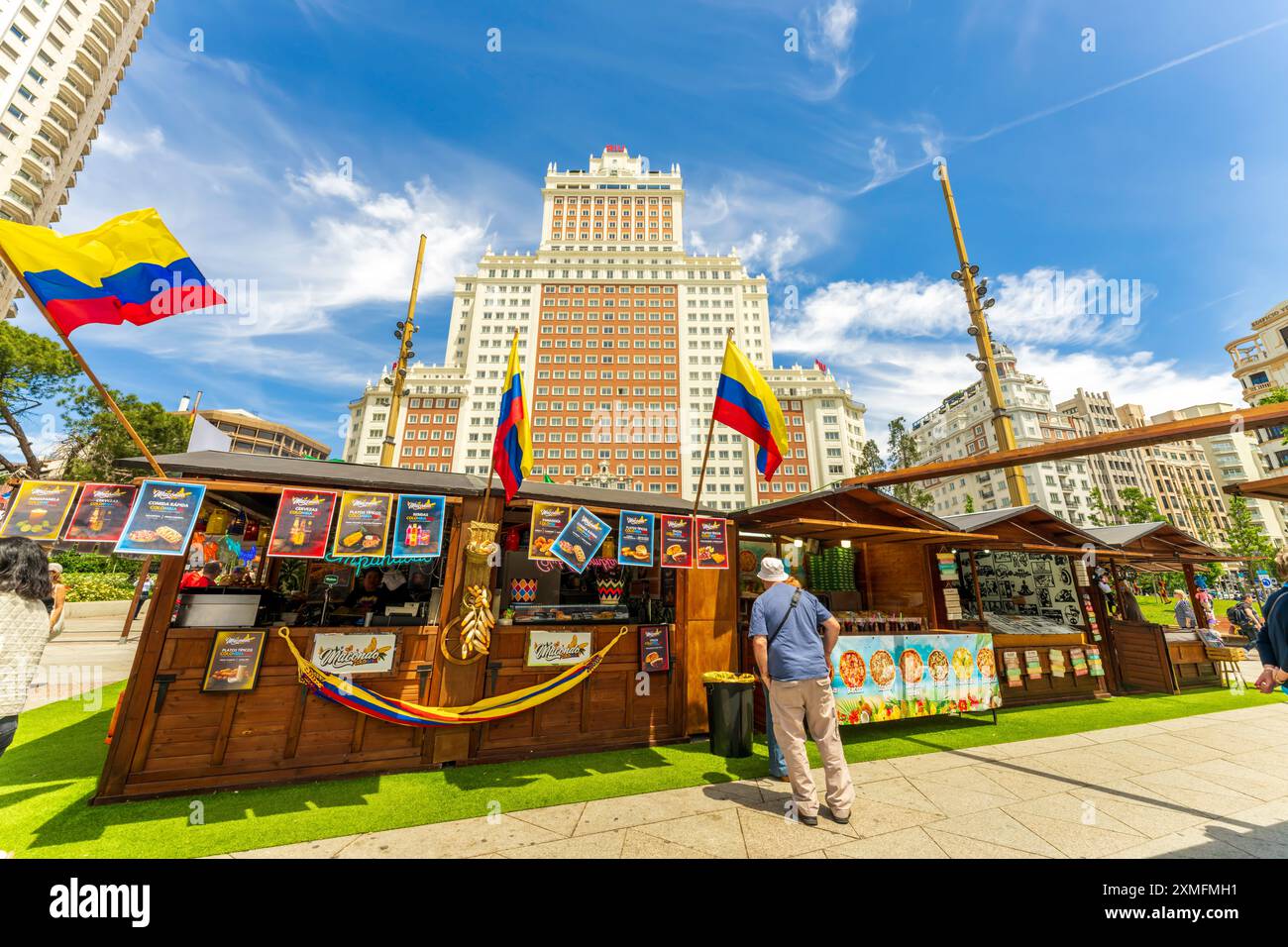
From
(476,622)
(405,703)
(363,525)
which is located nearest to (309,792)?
(405,703)

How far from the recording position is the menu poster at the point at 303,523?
16.8ft

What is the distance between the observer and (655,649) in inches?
277

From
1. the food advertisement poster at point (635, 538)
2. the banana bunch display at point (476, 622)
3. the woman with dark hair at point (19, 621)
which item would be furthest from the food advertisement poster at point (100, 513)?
the food advertisement poster at point (635, 538)

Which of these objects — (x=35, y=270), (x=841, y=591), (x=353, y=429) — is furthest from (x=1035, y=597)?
(x=353, y=429)

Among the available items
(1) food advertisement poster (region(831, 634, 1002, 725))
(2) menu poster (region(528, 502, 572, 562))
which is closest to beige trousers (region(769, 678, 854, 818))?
(1) food advertisement poster (region(831, 634, 1002, 725))

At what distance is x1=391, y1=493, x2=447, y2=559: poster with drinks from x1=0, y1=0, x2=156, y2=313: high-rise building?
216 ft

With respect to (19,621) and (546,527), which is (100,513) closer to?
(19,621)

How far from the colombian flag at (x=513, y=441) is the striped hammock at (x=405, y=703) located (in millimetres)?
2569

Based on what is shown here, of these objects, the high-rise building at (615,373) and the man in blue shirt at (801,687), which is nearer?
the man in blue shirt at (801,687)

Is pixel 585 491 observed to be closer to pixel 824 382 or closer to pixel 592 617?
pixel 592 617

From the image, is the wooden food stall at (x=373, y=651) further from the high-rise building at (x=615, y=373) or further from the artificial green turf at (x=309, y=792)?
the high-rise building at (x=615, y=373)

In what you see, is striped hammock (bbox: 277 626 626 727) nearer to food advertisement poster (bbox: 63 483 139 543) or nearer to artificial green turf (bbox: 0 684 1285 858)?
artificial green turf (bbox: 0 684 1285 858)
